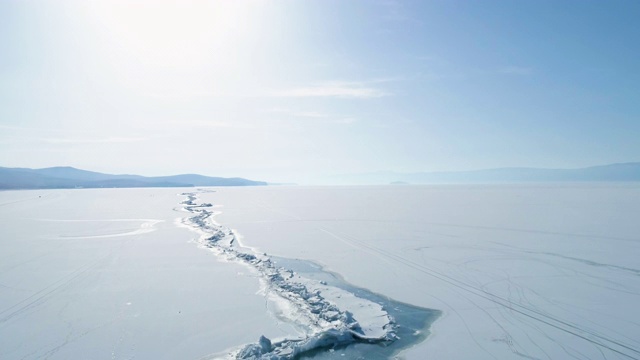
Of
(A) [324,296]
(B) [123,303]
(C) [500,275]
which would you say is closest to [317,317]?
(A) [324,296]

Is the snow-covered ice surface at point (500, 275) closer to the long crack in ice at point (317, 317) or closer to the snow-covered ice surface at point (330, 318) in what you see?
the snow-covered ice surface at point (330, 318)

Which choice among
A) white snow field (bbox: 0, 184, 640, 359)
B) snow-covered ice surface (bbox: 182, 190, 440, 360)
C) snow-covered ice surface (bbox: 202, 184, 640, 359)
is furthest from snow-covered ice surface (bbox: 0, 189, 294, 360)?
snow-covered ice surface (bbox: 202, 184, 640, 359)

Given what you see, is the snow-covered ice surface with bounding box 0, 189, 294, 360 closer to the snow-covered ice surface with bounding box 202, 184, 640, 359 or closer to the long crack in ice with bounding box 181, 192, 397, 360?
the long crack in ice with bounding box 181, 192, 397, 360

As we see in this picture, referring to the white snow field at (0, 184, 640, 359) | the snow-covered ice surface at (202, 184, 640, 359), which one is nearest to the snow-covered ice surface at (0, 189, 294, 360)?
the white snow field at (0, 184, 640, 359)

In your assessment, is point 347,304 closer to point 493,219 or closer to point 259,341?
point 259,341

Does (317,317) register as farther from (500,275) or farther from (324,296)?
(500,275)

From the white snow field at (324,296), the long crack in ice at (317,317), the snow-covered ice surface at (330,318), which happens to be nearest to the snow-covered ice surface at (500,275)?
the white snow field at (324,296)

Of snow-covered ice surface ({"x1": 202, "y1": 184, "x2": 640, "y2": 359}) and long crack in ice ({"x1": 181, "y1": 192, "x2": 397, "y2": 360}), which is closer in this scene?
long crack in ice ({"x1": 181, "y1": 192, "x2": 397, "y2": 360})
